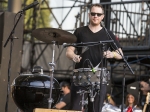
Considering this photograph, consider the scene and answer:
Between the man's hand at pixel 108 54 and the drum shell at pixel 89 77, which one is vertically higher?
the man's hand at pixel 108 54

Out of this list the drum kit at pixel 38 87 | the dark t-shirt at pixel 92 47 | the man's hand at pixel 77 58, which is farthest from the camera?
the drum kit at pixel 38 87

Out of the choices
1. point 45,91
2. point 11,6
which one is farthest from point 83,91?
point 11,6

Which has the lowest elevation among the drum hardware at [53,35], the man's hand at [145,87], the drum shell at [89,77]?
the man's hand at [145,87]

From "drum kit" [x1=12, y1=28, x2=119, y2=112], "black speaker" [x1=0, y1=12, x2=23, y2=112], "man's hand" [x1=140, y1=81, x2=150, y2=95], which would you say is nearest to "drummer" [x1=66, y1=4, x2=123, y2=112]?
"drum kit" [x1=12, y1=28, x2=119, y2=112]

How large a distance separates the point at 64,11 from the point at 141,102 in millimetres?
6028

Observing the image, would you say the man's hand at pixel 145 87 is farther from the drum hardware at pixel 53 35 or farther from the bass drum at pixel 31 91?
the drum hardware at pixel 53 35

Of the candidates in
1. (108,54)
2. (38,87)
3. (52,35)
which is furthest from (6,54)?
(108,54)

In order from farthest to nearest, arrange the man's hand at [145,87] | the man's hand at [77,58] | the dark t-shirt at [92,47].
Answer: the man's hand at [145,87]
the dark t-shirt at [92,47]
the man's hand at [77,58]

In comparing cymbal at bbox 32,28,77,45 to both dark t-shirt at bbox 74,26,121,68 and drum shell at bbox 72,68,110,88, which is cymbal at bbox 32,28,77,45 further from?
drum shell at bbox 72,68,110,88

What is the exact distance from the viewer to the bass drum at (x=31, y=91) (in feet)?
29.8

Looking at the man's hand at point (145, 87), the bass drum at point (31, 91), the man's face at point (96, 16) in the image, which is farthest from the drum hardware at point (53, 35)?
the man's hand at point (145, 87)

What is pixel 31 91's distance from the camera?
9.05m

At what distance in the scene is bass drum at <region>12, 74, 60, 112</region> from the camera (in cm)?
907

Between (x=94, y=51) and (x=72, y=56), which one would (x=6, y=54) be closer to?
(x=72, y=56)
